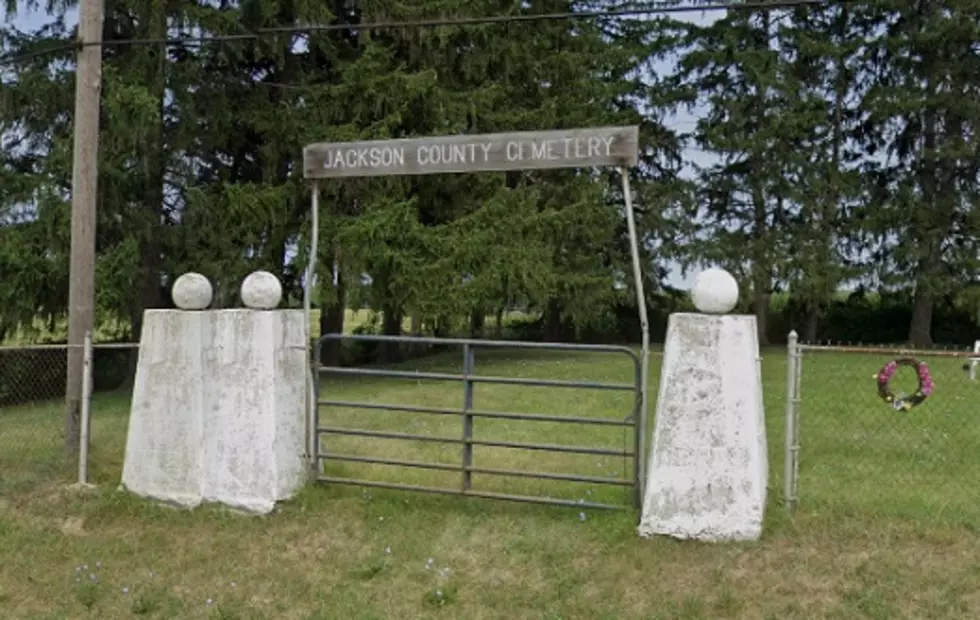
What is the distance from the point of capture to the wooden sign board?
5723 millimetres

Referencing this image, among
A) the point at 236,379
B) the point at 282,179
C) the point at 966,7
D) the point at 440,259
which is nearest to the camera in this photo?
the point at 236,379

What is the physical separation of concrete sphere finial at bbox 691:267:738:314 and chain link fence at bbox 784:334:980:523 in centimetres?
59

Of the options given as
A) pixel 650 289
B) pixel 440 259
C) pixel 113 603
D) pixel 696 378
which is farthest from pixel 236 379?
pixel 650 289

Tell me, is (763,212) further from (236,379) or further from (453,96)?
(236,379)

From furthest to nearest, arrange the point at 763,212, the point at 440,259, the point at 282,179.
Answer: the point at 763,212 < the point at 282,179 < the point at 440,259

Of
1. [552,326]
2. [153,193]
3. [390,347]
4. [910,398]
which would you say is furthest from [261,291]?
[552,326]

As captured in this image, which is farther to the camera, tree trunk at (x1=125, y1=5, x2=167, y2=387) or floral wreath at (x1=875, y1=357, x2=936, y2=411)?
tree trunk at (x1=125, y1=5, x2=167, y2=387)

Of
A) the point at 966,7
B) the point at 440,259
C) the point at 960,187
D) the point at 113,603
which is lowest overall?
the point at 113,603

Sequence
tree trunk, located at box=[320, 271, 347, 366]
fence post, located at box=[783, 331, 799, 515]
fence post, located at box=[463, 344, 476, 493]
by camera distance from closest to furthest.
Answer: fence post, located at box=[783, 331, 799, 515]
fence post, located at box=[463, 344, 476, 493]
tree trunk, located at box=[320, 271, 347, 366]

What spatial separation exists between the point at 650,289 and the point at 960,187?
933cm

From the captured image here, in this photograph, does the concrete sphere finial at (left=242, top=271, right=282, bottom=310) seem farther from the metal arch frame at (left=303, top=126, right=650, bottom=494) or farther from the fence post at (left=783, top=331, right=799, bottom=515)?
the fence post at (left=783, top=331, right=799, bottom=515)

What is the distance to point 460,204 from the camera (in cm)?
1614

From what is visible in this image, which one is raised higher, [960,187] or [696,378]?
[960,187]

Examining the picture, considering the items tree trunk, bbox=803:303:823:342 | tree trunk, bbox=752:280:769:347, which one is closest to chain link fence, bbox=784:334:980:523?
tree trunk, bbox=752:280:769:347
